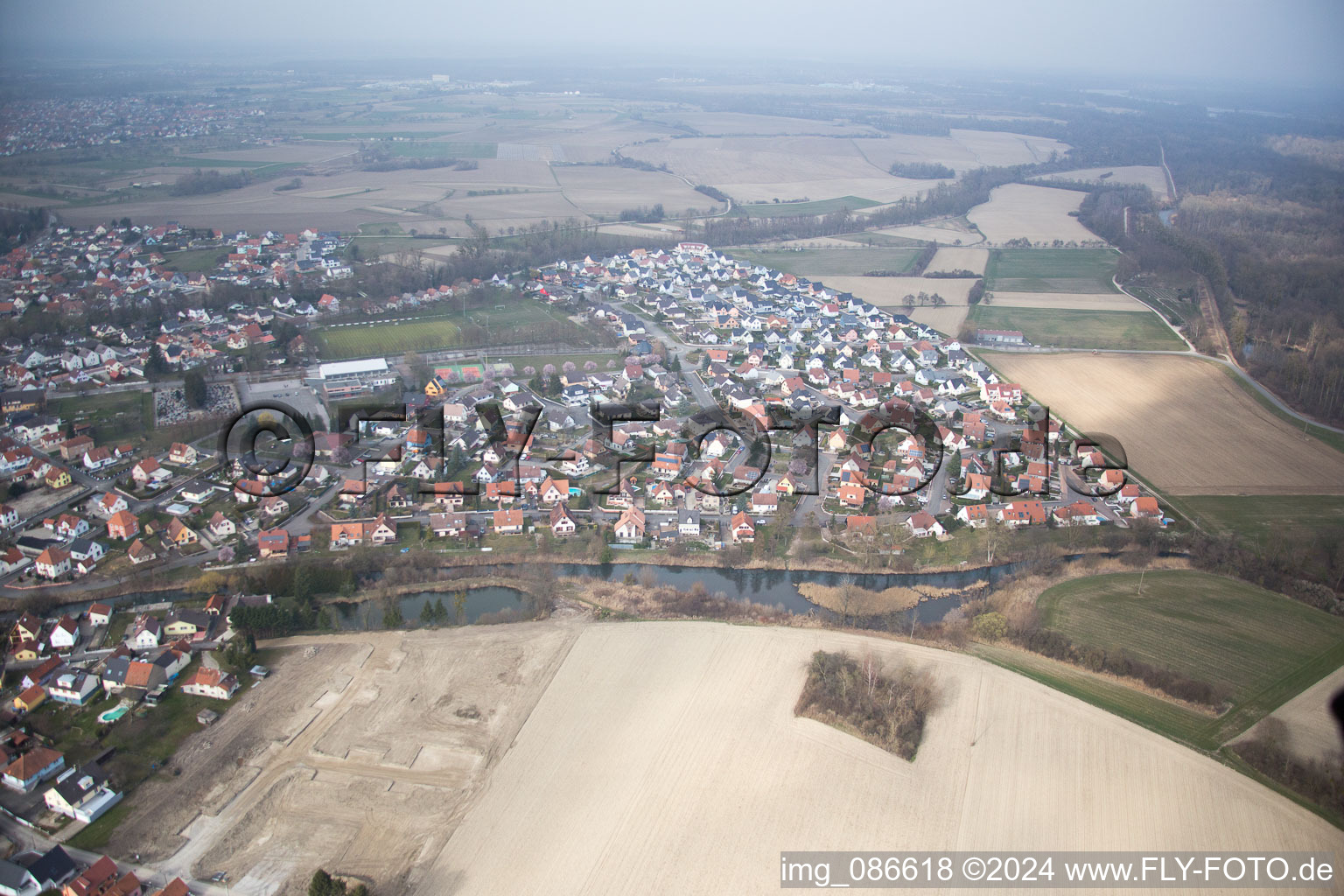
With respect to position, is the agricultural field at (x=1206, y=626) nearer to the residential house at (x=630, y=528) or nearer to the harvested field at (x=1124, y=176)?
the residential house at (x=630, y=528)

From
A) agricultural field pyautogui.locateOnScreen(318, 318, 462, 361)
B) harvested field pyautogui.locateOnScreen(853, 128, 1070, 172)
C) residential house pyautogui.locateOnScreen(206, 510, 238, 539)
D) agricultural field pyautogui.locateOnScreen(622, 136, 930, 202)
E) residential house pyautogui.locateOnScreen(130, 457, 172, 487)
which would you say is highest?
harvested field pyautogui.locateOnScreen(853, 128, 1070, 172)

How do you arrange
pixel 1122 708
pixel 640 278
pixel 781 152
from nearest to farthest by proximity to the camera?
1. pixel 1122 708
2. pixel 640 278
3. pixel 781 152

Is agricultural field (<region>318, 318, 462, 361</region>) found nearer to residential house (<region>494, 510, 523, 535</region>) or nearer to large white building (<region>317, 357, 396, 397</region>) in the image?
large white building (<region>317, 357, 396, 397</region>)

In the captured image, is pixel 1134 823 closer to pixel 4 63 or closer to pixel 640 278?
pixel 640 278

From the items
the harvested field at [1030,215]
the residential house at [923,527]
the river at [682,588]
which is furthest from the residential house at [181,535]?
the harvested field at [1030,215]

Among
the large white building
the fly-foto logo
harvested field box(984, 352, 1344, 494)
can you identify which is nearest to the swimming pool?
the fly-foto logo

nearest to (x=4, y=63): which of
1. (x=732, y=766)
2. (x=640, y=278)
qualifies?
(x=640, y=278)

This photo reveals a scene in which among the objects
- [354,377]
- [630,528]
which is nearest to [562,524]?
[630,528]
